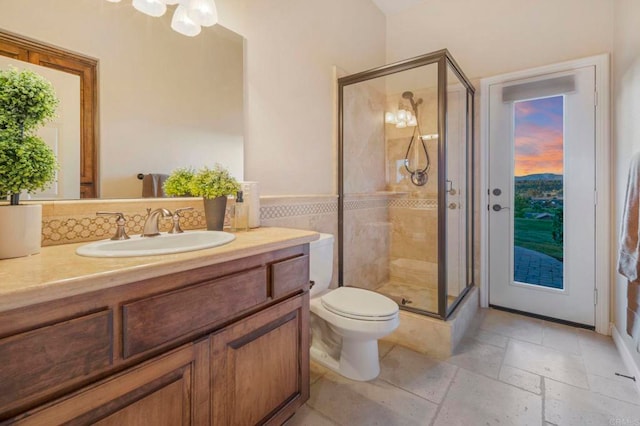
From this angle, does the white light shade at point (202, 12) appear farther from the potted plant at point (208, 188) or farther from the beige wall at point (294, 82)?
the potted plant at point (208, 188)

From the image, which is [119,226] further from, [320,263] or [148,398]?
[320,263]

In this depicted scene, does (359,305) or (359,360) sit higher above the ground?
(359,305)

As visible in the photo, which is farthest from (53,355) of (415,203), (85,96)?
(415,203)

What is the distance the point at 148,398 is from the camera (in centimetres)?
82

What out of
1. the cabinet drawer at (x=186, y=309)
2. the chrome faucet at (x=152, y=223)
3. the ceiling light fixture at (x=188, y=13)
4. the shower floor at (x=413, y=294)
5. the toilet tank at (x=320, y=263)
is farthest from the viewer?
the shower floor at (x=413, y=294)

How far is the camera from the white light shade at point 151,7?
133 centimetres

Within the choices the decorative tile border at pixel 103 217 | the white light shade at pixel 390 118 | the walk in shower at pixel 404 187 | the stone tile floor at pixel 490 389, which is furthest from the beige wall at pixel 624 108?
the decorative tile border at pixel 103 217

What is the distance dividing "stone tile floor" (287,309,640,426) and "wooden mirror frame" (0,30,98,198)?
4.62 feet

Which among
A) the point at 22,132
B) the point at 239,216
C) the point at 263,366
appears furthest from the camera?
the point at 239,216

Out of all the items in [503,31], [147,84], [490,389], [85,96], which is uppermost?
[503,31]

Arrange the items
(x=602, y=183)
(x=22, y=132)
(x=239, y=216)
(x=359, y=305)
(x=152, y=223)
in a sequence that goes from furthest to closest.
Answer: (x=602, y=183) < (x=359, y=305) < (x=239, y=216) < (x=152, y=223) < (x=22, y=132)

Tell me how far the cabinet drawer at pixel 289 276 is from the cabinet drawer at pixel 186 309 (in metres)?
0.06

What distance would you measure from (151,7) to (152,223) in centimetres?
98

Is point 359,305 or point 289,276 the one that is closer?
point 289,276
